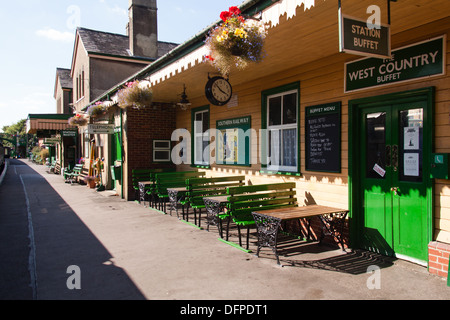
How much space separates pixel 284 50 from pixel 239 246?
11.4 ft

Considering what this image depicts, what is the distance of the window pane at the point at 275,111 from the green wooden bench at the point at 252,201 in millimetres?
1517

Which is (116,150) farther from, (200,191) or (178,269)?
(178,269)

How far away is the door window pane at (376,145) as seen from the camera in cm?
538

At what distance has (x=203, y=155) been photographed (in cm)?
1032

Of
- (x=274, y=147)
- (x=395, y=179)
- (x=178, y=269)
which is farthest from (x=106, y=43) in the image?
(x=395, y=179)

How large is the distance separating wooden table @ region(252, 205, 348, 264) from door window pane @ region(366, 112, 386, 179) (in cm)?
81

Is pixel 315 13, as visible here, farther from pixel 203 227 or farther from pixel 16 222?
pixel 16 222

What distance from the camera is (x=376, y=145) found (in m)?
5.50

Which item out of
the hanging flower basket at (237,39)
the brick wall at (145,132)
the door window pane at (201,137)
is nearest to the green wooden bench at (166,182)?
the door window pane at (201,137)

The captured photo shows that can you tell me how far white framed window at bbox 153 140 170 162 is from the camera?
38.6ft

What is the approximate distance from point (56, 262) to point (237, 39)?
4292 millimetres

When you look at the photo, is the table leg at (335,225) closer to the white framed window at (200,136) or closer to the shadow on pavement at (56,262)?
the shadow on pavement at (56,262)

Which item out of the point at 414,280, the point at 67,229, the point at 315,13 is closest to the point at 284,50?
the point at 315,13

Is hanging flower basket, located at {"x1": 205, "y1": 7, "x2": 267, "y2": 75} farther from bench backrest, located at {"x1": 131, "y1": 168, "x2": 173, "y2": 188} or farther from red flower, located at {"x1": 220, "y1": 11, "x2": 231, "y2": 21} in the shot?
bench backrest, located at {"x1": 131, "y1": 168, "x2": 173, "y2": 188}
